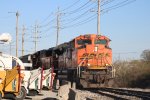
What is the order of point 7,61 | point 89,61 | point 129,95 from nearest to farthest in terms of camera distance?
point 7,61
point 129,95
point 89,61

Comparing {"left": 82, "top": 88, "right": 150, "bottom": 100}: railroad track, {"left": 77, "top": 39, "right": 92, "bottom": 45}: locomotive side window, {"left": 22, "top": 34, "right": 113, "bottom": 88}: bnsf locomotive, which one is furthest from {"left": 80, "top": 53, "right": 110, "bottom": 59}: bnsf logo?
{"left": 82, "top": 88, "right": 150, "bottom": 100}: railroad track

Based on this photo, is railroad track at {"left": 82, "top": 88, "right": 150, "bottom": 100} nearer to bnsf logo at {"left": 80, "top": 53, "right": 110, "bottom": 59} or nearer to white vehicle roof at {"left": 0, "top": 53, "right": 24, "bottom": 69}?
bnsf logo at {"left": 80, "top": 53, "right": 110, "bottom": 59}

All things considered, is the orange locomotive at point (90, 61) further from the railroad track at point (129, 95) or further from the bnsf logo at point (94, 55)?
the railroad track at point (129, 95)

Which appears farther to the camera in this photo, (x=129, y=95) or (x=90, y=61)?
(x=90, y=61)

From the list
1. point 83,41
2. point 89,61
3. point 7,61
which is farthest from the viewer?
point 83,41

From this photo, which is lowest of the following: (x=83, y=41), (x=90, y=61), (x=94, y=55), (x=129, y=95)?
(x=129, y=95)

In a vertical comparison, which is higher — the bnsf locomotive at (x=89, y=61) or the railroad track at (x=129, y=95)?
the bnsf locomotive at (x=89, y=61)

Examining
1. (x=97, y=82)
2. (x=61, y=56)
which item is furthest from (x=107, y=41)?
(x=61, y=56)

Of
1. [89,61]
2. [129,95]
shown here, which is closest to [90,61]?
[89,61]

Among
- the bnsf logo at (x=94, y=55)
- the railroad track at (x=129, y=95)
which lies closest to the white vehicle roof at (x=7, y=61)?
the railroad track at (x=129, y=95)

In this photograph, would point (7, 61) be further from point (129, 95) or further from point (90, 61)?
point (90, 61)

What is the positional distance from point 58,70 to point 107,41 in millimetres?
6738

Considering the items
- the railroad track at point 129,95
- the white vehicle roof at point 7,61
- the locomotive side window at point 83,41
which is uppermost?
the locomotive side window at point 83,41

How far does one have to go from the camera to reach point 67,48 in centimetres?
3045
